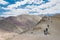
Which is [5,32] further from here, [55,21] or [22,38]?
[55,21]

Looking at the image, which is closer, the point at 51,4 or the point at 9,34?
the point at 9,34

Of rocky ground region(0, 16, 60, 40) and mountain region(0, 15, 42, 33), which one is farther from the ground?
mountain region(0, 15, 42, 33)

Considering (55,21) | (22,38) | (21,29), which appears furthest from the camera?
(55,21)

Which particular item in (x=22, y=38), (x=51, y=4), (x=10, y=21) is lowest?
(x=22, y=38)

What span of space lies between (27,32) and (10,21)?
23 centimetres

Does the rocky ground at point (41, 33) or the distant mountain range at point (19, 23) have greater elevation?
the distant mountain range at point (19, 23)

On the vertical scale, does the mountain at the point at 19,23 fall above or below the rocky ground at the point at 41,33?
above

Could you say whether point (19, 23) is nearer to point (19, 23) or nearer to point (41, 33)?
point (19, 23)

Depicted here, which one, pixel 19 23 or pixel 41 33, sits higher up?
pixel 19 23

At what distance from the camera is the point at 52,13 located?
1692mm

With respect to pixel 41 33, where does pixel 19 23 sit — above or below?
above

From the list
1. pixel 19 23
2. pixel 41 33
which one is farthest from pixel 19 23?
pixel 41 33

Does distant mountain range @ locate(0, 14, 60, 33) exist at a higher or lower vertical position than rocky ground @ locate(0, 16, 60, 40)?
higher

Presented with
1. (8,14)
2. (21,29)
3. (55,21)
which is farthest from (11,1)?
(55,21)
